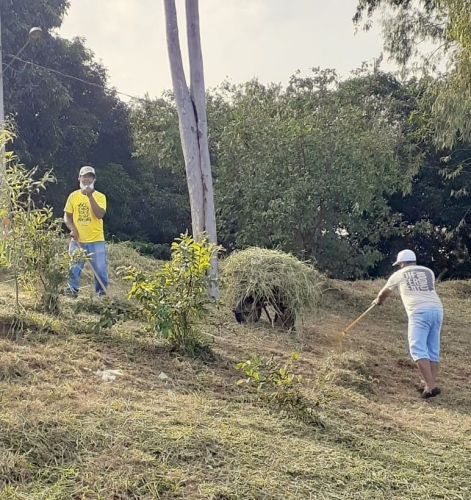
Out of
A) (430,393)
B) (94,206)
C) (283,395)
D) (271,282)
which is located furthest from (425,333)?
(94,206)

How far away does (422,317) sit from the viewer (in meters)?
6.05

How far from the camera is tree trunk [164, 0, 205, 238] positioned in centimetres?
812

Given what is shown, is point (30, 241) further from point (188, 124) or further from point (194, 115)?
point (194, 115)

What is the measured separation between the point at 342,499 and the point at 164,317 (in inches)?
87.7

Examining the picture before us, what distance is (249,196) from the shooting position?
40.9 ft

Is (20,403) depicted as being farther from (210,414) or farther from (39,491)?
(210,414)

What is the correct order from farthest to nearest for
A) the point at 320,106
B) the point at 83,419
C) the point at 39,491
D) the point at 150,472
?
the point at 320,106 < the point at 83,419 < the point at 150,472 < the point at 39,491

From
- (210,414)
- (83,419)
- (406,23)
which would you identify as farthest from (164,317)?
(406,23)

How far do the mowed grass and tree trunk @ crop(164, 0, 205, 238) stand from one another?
7.91ft

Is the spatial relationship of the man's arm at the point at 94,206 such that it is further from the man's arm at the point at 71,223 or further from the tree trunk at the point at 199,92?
the tree trunk at the point at 199,92

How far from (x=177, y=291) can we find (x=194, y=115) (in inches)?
147

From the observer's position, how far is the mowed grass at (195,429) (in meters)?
→ 3.13

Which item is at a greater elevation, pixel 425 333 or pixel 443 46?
pixel 443 46

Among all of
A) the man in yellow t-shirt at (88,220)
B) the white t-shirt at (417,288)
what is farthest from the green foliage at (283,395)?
the man in yellow t-shirt at (88,220)
